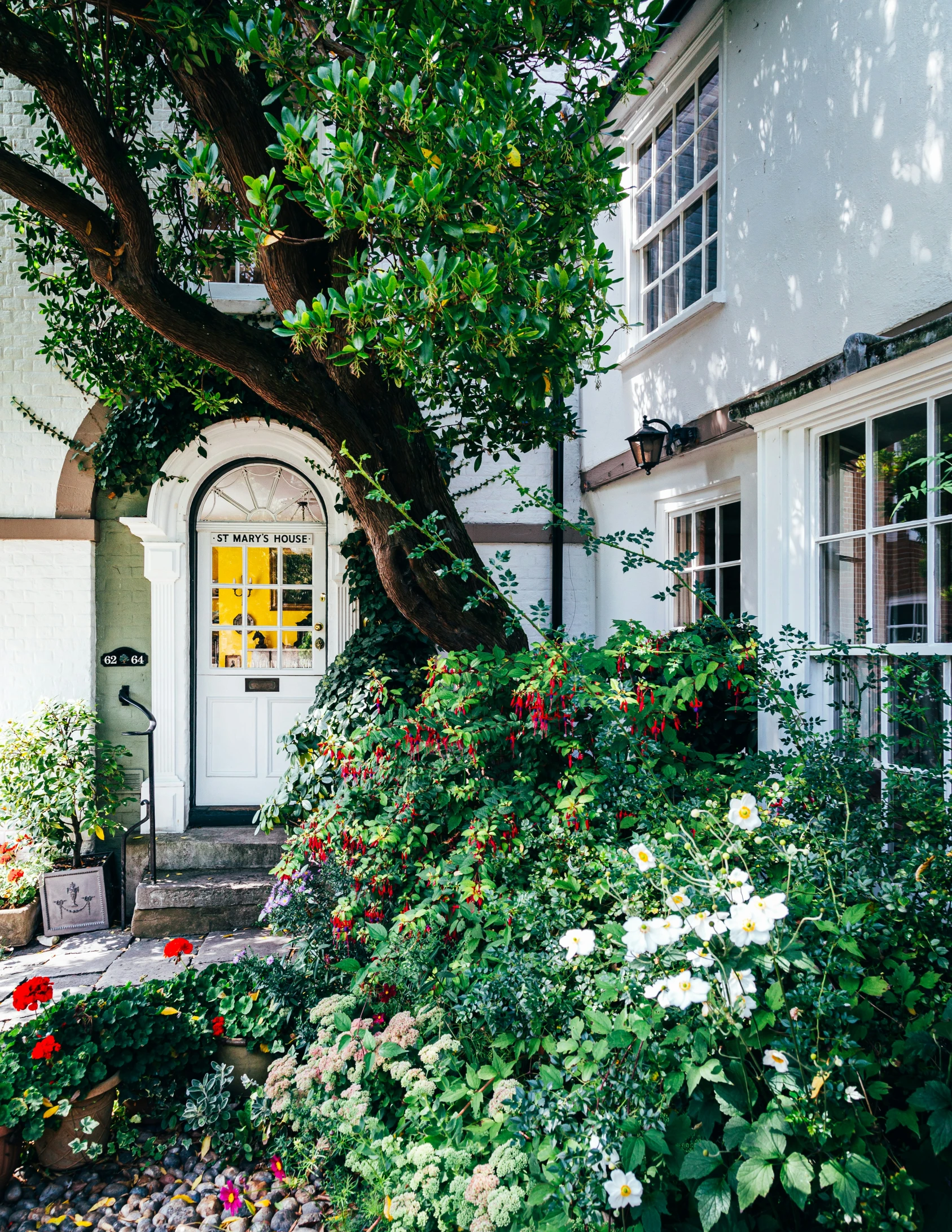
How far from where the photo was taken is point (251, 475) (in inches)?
241

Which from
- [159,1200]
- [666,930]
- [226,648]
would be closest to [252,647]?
[226,648]

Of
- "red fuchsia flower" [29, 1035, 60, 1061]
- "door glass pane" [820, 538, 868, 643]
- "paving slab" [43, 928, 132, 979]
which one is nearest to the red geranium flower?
"red fuchsia flower" [29, 1035, 60, 1061]

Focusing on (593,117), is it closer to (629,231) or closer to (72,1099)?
(629,231)

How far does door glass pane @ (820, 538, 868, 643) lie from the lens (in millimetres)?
3598

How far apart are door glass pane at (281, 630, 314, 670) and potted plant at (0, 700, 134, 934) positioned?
129 cm

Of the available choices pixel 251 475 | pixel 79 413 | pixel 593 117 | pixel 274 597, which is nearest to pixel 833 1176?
pixel 593 117

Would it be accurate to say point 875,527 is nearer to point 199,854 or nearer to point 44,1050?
point 44,1050

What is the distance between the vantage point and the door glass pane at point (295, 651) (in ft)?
19.9

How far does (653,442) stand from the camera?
199 inches

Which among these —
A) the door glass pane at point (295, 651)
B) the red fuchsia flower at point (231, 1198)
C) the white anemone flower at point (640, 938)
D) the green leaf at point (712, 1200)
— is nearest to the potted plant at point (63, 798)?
the door glass pane at point (295, 651)

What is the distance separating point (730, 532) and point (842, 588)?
1.24 metres

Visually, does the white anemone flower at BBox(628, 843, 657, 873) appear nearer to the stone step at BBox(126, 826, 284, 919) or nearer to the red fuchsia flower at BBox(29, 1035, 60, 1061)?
the red fuchsia flower at BBox(29, 1035, 60, 1061)

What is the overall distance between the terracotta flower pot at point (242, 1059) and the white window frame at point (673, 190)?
3.86m

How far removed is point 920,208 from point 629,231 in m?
3.11
